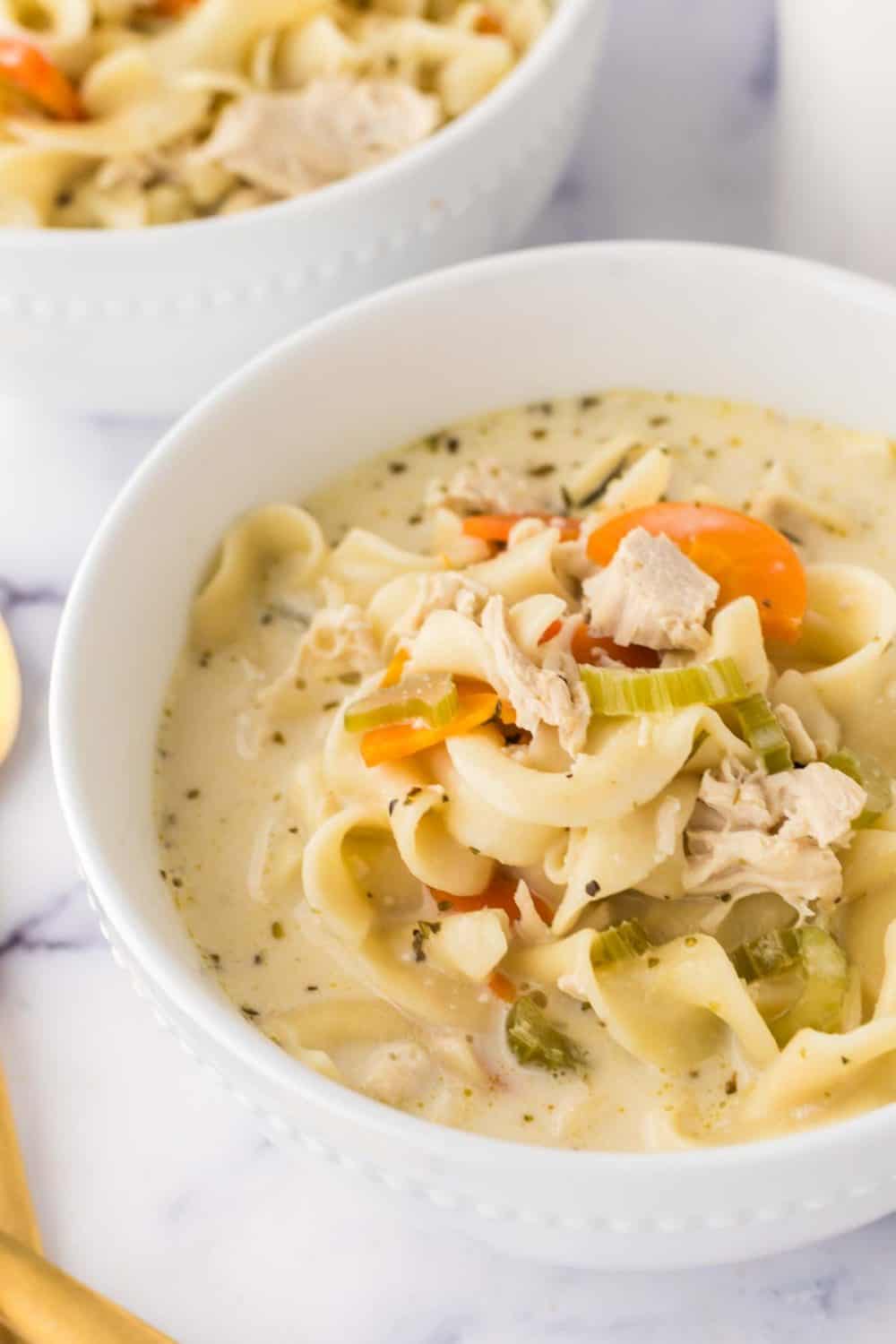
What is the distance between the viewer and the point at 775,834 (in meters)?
2.59

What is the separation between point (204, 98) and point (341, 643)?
60.9 inches

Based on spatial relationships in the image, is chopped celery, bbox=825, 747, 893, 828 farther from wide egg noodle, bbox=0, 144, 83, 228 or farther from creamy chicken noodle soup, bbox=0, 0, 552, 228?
wide egg noodle, bbox=0, 144, 83, 228

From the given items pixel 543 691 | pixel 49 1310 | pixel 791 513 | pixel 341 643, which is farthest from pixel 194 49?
pixel 49 1310

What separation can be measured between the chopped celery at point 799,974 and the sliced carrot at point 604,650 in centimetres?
50

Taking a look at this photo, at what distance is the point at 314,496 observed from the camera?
3.42m

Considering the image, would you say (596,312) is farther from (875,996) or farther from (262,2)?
(875,996)

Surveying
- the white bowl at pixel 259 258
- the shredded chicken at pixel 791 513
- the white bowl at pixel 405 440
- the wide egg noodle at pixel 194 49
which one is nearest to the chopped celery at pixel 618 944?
the white bowl at pixel 405 440

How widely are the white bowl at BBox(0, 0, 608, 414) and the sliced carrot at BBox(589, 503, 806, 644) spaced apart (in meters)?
0.95

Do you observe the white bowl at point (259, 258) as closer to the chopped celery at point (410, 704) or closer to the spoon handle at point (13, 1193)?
the chopped celery at point (410, 704)

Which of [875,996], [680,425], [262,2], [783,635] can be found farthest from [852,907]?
[262,2]

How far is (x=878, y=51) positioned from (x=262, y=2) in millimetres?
1402

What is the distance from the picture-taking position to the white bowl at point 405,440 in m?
2.19

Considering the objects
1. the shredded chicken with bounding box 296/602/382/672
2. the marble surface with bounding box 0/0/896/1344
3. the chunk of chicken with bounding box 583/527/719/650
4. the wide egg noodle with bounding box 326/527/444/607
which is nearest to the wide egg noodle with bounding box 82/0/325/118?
the marble surface with bounding box 0/0/896/1344

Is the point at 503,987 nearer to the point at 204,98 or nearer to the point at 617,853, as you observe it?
the point at 617,853
